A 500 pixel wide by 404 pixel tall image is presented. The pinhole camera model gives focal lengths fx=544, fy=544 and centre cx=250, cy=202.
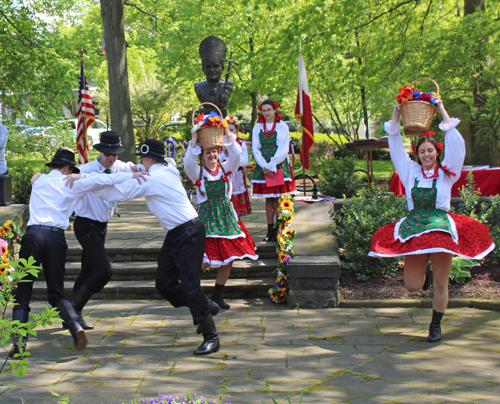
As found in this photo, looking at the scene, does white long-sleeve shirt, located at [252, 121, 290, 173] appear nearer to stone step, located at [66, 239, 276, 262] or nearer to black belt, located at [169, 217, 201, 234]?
stone step, located at [66, 239, 276, 262]

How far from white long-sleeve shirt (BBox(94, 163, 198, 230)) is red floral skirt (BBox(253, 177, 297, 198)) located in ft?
10.00

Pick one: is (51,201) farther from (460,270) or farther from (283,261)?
(460,270)

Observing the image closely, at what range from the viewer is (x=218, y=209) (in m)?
6.43

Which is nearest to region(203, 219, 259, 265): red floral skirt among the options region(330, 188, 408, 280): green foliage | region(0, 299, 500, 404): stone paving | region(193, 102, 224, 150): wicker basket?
region(0, 299, 500, 404): stone paving

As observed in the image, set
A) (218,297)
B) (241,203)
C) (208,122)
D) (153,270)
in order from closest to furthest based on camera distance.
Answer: (208,122) < (218,297) < (153,270) < (241,203)

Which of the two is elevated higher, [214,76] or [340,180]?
[214,76]

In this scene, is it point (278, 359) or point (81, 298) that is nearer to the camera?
point (278, 359)

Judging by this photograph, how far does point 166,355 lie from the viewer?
16.5 feet

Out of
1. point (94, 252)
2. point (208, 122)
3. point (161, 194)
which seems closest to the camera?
point (161, 194)

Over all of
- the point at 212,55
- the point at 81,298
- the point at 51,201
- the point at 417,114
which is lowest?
the point at 81,298

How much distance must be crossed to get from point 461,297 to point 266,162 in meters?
3.26

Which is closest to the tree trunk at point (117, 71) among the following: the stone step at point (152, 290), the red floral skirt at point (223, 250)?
the stone step at point (152, 290)

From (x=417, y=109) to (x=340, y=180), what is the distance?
5897 mm

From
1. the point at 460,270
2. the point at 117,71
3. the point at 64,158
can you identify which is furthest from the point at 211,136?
the point at 117,71
